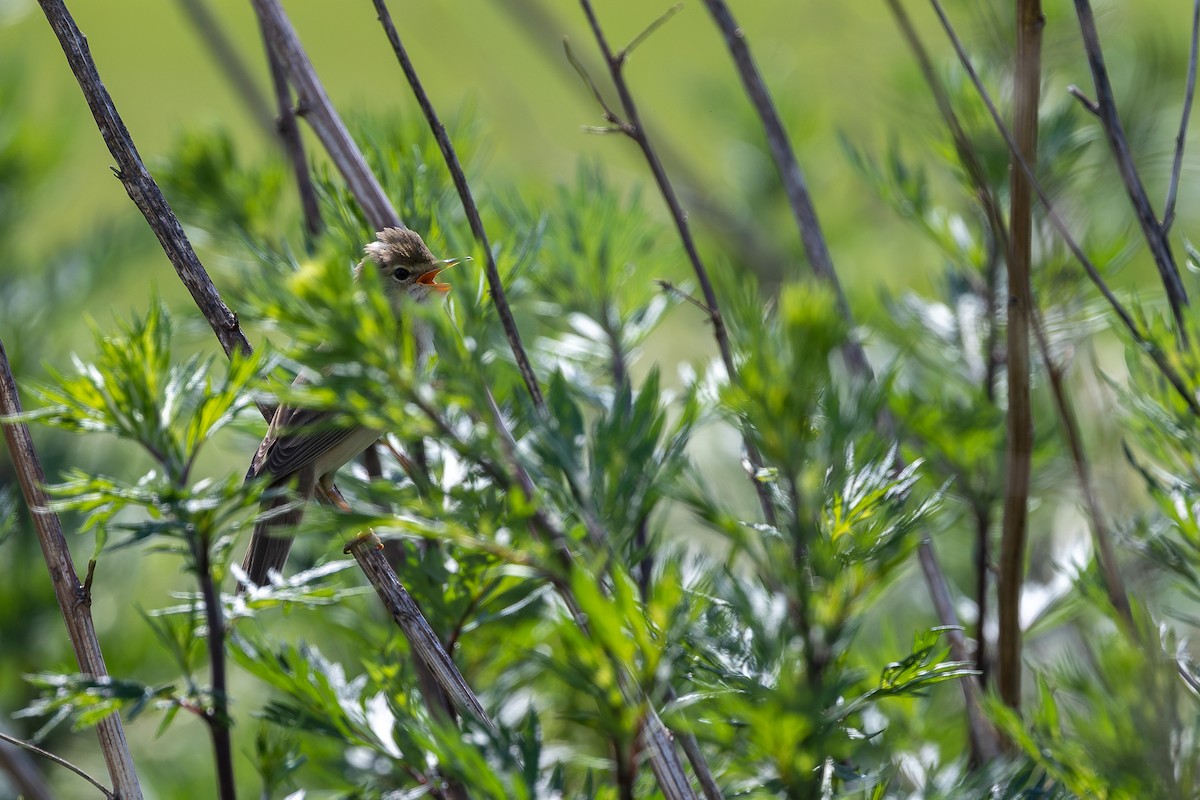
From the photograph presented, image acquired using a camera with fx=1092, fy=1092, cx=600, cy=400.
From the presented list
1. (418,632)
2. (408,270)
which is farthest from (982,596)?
(408,270)

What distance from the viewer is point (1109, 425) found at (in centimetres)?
103

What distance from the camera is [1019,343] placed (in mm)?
798

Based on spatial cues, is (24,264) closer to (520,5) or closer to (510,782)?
(520,5)

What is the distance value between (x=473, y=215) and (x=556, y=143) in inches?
49.7

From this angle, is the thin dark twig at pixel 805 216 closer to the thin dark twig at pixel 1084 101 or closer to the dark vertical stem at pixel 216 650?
the thin dark twig at pixel 1084 101

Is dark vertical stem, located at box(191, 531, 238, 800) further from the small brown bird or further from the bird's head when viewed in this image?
the bird's head

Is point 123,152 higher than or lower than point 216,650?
higher

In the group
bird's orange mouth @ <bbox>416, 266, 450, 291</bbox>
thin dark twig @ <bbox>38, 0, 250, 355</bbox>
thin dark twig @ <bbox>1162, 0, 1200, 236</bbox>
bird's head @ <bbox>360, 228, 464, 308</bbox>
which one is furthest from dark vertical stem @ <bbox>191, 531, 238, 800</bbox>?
bird's orange mouth @ <bbox>416, 266, 450, 291</bbox>

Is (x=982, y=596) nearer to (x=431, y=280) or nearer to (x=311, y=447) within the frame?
(x=311, y=447)

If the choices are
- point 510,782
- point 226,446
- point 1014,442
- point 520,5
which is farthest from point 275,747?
point 520,5

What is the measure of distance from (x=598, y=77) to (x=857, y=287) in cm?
58

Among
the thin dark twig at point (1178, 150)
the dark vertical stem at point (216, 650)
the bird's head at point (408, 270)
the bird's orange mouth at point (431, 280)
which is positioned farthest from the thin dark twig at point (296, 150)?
the thin dark twig at point (1178, 150)

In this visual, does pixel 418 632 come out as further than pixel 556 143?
No

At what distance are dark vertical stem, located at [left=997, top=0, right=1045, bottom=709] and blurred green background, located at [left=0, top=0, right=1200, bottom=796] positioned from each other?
34cm
